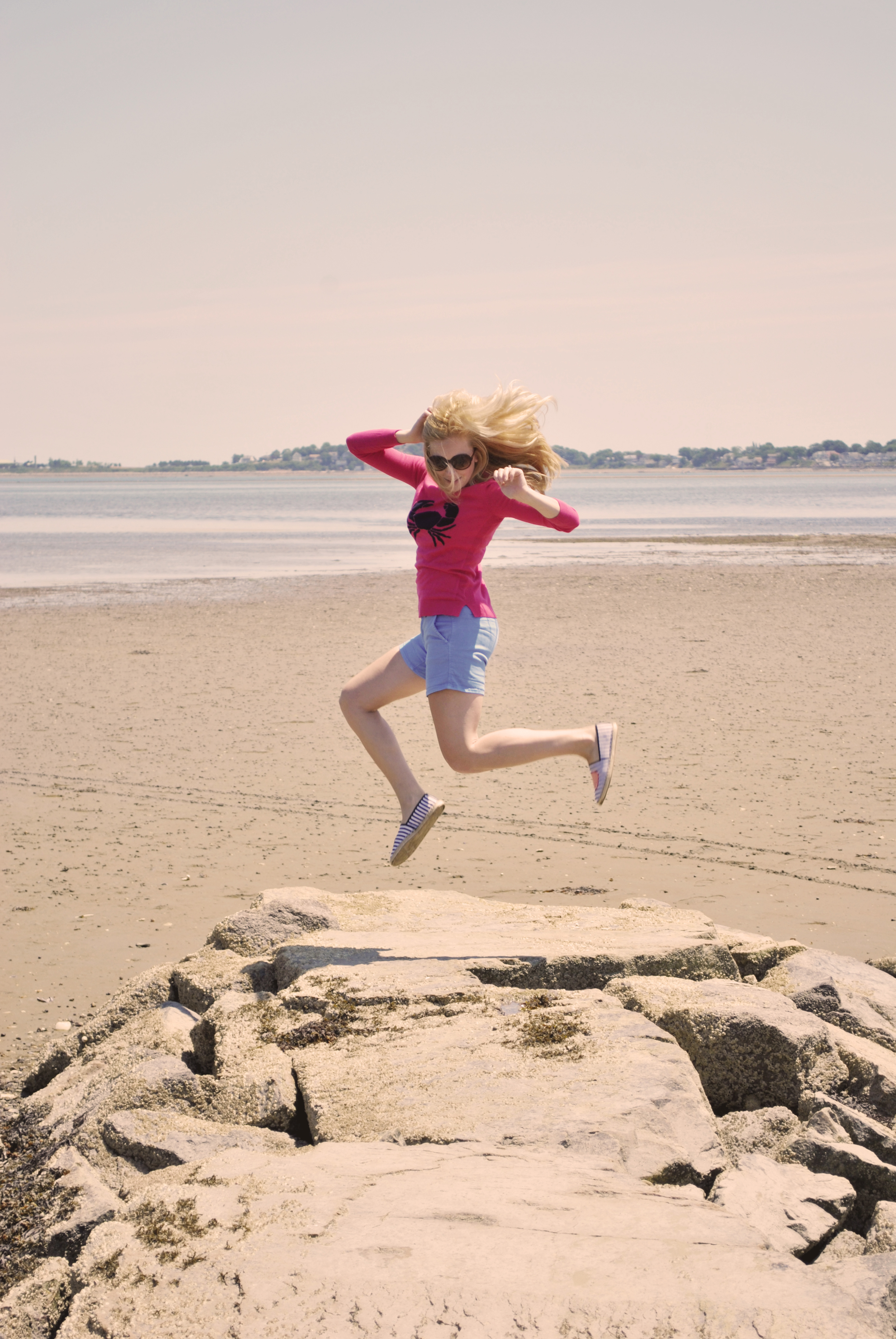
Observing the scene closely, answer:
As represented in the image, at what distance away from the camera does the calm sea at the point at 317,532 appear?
102ft

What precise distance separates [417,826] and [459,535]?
4.14 feet

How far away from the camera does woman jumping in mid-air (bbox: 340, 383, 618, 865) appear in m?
5.11

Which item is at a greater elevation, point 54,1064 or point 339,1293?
point 339,1293

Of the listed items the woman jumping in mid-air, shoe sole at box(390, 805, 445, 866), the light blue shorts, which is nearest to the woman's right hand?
the woman jumping in mid-air

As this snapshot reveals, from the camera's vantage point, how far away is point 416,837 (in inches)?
208

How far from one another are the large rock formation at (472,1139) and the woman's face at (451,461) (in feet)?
6.50

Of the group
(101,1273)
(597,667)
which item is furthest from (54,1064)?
(597,667)

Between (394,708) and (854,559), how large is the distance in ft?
70.1

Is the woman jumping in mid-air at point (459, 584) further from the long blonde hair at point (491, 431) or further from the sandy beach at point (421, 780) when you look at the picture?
the sandy beach at point (421, 780)

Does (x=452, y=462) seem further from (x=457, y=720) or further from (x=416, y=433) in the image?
(x=457, y=720)

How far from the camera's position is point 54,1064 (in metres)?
4.97

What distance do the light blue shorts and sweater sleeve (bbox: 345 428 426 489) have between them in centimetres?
73

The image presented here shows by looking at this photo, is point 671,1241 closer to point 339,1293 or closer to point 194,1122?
point 339,1293

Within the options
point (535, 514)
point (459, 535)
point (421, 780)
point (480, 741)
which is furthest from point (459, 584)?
point (421, 780)
